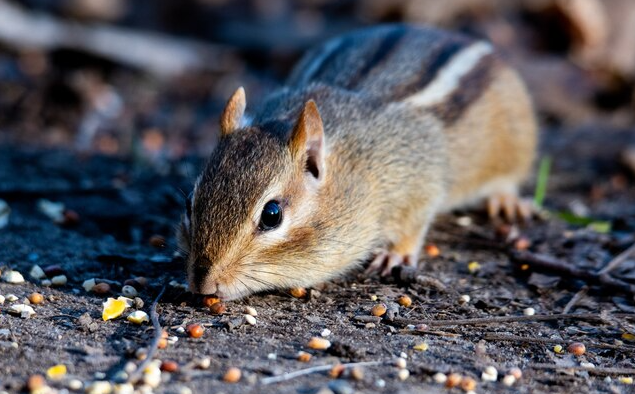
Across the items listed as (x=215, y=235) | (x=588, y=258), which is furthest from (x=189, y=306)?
(x=588, y=258)

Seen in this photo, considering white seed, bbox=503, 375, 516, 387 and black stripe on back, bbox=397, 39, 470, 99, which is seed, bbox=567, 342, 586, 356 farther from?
black stripe on back, bbox=397, 39, 470, 99

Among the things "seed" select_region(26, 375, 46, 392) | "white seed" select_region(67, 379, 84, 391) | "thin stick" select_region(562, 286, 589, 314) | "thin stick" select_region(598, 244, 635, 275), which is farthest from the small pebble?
"thin stick" select_region(598, 244, 635, 275)

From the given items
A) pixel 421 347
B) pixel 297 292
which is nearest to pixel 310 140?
pixel 297 292

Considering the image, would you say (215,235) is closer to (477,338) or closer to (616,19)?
(477,338)

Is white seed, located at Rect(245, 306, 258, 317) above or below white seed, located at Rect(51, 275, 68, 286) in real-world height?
above

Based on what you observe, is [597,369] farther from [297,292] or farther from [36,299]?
[36,299]

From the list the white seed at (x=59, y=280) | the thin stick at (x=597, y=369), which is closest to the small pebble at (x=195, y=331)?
the white seed at (x=59, y=280)
